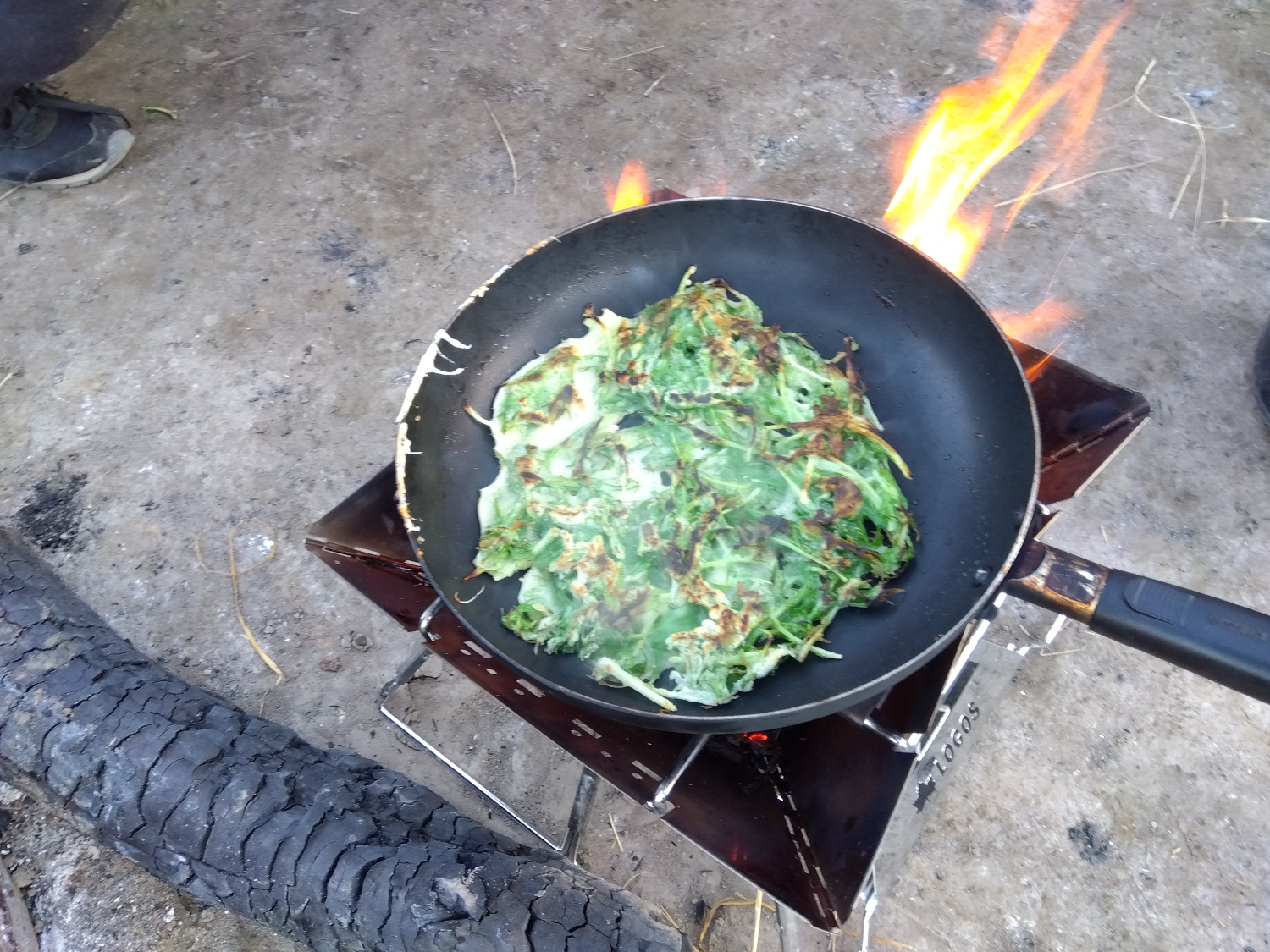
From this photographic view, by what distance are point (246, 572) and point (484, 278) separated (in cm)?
217

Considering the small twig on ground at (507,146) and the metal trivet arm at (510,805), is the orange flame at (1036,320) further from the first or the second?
the metal trivet arm at (510,805)

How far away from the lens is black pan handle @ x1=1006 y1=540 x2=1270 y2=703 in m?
2.09

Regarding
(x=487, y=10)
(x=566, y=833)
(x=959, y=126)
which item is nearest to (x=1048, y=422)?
(x=566, y=833)

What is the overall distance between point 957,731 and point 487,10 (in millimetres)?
→ 5980

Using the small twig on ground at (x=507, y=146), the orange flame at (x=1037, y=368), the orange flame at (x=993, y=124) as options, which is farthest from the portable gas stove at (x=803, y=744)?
the small twig on ground at (x=507, y=146)

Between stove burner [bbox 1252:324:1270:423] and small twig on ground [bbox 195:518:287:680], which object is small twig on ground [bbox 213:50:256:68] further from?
stove burner [bbox 1252:324:1270:423]

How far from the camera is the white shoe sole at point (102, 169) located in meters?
5.52

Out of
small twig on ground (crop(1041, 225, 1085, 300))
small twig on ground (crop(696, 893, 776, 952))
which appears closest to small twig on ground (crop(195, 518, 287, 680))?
small twig on ground (crop(696, 893, 776, 952))

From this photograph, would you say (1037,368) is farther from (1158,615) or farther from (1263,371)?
(1263,371)

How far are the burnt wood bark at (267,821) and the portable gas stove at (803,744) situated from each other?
405 mm

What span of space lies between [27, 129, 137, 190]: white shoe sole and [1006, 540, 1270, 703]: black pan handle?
6.08 metres

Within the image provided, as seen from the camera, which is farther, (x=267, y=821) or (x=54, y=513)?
(x=54, y=513)

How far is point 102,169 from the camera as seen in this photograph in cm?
557

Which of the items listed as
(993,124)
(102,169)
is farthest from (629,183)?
(102,169)
